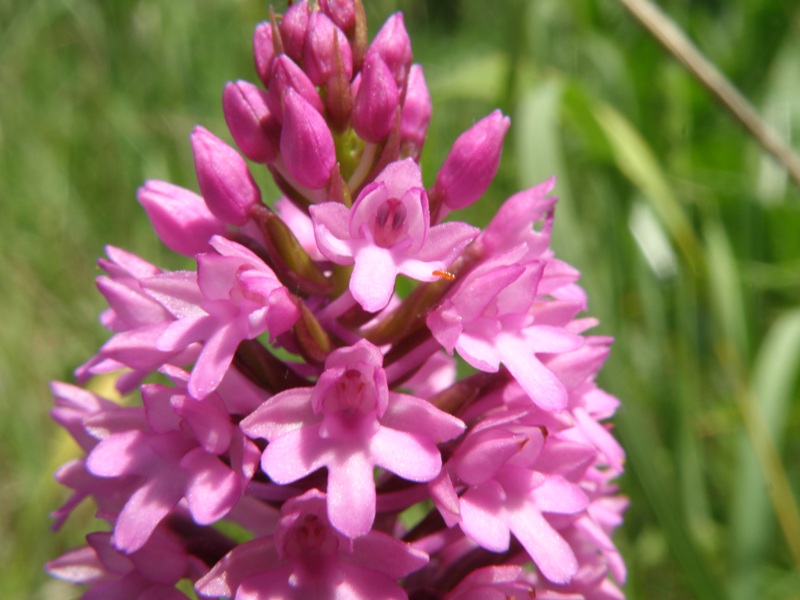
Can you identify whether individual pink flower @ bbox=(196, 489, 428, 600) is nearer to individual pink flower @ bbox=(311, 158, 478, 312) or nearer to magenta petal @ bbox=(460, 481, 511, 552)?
magenta petal @ bbox=(460, 481, 511, 552)

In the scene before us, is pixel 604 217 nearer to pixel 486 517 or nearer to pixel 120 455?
pixel 486 517

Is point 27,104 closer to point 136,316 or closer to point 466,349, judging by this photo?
point 136,316

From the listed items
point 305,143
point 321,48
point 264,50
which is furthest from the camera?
point 264,50

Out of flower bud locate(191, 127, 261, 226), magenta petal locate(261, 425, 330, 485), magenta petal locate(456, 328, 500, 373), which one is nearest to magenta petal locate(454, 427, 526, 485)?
magenta petal locate(456, 328, 500, 373)

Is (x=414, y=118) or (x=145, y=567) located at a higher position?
(x=414, y=118)

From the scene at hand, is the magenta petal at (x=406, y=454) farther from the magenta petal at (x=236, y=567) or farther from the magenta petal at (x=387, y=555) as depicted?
the magenta petal at (x=236, y=567)

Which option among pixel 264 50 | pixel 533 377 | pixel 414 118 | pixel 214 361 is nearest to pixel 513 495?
pixel 533 377
